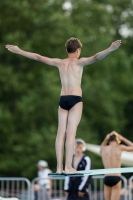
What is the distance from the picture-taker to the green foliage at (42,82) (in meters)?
34.2

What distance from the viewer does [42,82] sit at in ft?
115

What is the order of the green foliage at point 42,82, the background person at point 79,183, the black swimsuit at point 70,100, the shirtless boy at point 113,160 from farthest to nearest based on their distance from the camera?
the green foliage at point 42,82 → the background person at point 79,183 → the shirtless boy at point 113,160 → the black swimsuit at point 70,100

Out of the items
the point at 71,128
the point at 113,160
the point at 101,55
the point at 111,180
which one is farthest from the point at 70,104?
the point at 111,180

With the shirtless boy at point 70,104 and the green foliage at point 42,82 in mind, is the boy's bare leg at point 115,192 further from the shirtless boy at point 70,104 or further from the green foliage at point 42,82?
the green foliage at point 42,82

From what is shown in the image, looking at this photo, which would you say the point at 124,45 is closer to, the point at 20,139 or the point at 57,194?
the point at 20,139

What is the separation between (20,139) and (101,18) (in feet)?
28.1

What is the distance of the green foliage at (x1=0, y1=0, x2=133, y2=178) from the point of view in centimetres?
3416

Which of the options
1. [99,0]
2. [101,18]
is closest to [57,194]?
[101,18]

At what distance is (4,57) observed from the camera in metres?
35.6

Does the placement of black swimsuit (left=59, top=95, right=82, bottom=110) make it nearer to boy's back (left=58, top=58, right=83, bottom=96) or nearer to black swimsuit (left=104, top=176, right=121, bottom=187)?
boy's back (left=58, top=58, right=83, bottom=96)

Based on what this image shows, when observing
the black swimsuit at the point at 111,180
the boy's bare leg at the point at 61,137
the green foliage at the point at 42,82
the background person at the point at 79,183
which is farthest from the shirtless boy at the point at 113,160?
the green foliage at the point at 42,82

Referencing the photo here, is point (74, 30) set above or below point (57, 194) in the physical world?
above

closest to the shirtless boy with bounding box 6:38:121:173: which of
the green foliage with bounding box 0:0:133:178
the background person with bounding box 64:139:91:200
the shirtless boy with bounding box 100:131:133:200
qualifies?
the shirtless boy with bounding box 100:131:133:200

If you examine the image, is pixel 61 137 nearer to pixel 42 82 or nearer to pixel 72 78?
pixel 72 78
